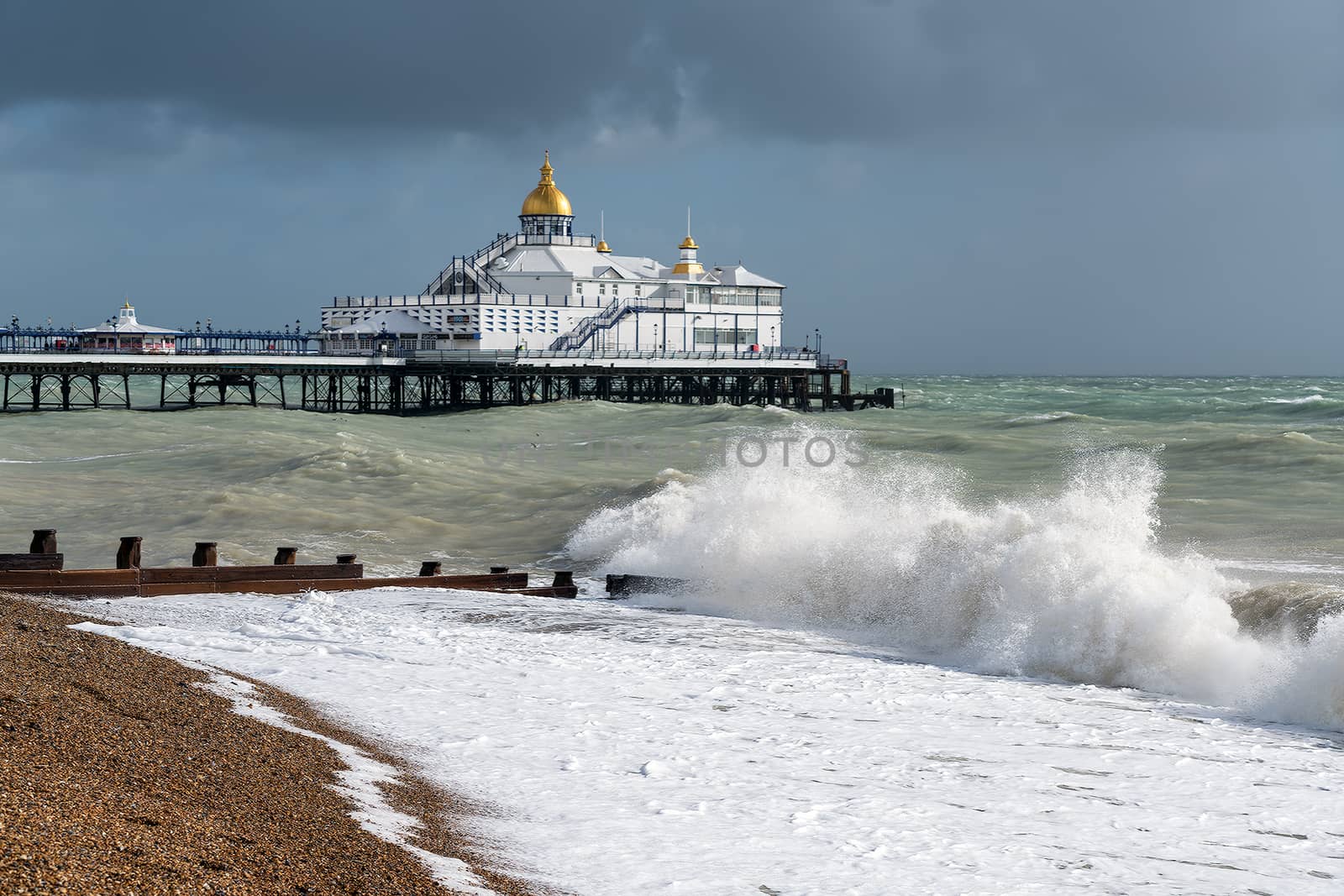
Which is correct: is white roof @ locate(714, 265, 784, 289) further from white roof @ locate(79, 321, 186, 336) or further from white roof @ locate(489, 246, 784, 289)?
white roof @ locate(79, 321, 186, 336)

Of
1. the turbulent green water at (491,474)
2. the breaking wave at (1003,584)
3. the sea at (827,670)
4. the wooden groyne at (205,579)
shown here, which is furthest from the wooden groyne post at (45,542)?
the breaking wave at (1003,584)

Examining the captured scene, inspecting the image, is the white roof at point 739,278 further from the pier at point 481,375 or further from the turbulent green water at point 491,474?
the turbulent green water at point 491,474

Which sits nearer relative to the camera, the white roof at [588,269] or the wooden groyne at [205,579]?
the wooden groyne at [205,579]

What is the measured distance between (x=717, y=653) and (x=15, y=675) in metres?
5.55

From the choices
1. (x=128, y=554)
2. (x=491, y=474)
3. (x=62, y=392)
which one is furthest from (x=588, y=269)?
(x=128, y=554)

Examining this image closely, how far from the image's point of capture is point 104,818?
5.64 meters

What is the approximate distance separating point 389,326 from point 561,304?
963 cm

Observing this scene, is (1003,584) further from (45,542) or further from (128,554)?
(45,542)

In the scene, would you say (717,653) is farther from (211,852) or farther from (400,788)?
(211,852)

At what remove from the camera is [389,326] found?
77.2 m

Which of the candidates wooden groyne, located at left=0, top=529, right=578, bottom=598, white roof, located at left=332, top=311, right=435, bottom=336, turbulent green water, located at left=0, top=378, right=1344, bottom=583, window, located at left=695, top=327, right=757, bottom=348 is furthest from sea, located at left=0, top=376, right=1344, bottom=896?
window, located at left=695, top=327, right=757, bottom=348

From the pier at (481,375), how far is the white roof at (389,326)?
2.58m

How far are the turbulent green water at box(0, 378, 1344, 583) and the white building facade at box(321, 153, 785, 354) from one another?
1302cm

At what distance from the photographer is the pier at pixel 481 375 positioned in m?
62.3
